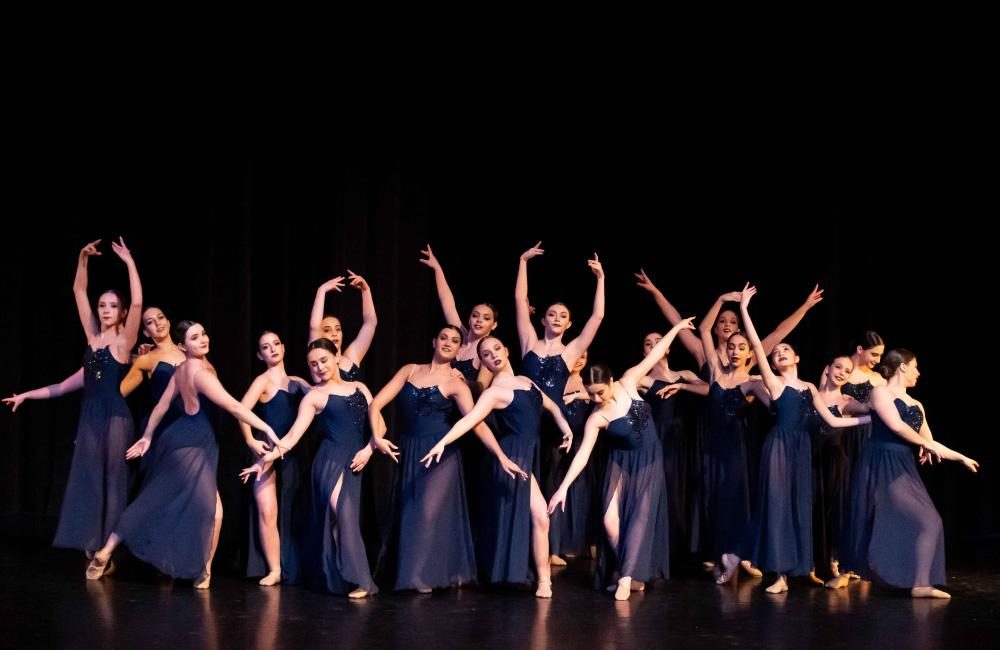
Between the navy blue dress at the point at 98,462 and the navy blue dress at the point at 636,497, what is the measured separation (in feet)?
7.82

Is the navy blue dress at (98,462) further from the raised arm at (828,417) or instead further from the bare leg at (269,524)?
the raised arm at (828,417)

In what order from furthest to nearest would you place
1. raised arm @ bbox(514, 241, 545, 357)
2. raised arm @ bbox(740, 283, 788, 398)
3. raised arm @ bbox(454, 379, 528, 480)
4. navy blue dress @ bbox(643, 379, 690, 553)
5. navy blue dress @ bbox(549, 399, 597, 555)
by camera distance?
navy blue dress @ bbox(643, 379, 690, 553)
navy blue dress @ bbox(549, 399, 597, 555)
raised arm @ bbox(514, 241, 545, 357)
raised arm @ bbox(740, 283, 788, 398)
raised arm @ bbox(454, 379, 528, 480)

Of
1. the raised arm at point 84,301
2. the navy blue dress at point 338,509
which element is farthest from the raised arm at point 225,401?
the raised arm at point 84,301

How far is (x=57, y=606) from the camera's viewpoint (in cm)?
532

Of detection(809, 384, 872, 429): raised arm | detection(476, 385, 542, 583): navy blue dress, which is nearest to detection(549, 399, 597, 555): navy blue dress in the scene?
detection(476, 385, 542, 583): navy blue dress

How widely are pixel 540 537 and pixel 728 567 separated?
100 centimetres

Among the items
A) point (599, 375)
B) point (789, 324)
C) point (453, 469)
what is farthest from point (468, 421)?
point (789, 324)

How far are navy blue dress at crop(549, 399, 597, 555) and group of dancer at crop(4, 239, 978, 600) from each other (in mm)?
325

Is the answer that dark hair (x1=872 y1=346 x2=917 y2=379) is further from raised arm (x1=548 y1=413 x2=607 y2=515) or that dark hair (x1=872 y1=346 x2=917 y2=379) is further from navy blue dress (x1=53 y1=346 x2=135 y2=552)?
navy blue dress (x1=53 y1=346 x2=135 y2=552)

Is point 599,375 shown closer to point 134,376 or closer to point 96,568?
point 134,376

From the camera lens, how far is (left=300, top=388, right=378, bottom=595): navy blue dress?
5688 mm

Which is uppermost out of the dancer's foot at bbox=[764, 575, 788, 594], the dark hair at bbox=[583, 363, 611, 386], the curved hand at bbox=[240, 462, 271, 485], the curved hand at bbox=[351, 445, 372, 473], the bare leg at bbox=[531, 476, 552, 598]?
the dark hair at bbox=[583, 363, 611, 386]

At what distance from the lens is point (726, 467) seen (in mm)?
6551

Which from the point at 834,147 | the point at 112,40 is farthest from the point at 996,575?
the point at 112,40
